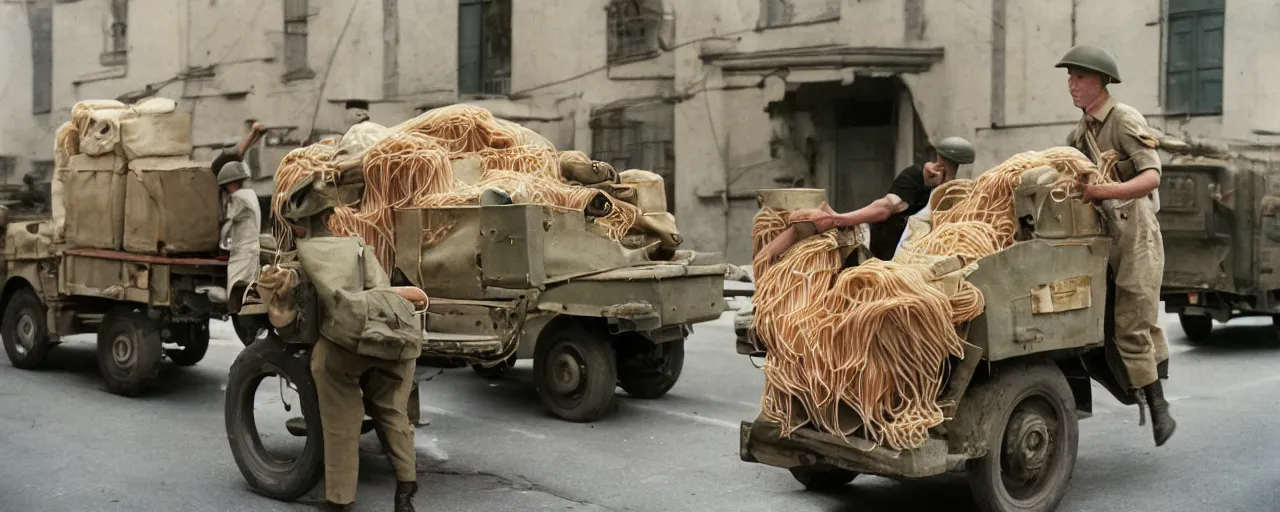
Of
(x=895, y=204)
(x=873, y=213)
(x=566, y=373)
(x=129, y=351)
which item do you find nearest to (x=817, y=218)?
(x=873, y=213)

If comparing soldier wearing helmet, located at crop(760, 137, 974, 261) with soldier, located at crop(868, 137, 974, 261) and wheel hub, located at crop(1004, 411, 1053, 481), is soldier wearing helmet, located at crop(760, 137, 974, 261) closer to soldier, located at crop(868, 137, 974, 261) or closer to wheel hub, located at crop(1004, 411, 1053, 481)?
soldier, located at crop(868, 137, 974, 261)

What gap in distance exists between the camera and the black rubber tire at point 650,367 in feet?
29.3

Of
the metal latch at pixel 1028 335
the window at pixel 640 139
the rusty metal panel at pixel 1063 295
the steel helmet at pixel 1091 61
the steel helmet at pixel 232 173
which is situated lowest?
the metal latch at pixel 1028 335

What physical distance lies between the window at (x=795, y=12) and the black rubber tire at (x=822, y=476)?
376 inches

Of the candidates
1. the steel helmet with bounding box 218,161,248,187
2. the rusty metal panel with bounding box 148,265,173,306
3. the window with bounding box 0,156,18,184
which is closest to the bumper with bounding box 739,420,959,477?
the steel helmet with bounding box 218,161,248,187

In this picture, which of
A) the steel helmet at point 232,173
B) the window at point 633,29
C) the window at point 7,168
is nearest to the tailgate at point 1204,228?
A: the window at point 633,29

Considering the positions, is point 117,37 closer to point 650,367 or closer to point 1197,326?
point 650,367

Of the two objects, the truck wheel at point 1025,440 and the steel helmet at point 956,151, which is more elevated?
the steel helmet at point 956,151

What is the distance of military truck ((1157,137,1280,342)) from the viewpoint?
10.6 m

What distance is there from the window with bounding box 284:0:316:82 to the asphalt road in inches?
254

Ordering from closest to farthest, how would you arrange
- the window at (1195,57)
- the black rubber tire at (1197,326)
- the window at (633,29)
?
the black rubber tire at (1197,326)
the window at (1195,57)
the window at (633,29)

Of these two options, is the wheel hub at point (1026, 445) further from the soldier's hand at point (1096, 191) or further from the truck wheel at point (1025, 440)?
the soldier's hand at point (1096, 191)

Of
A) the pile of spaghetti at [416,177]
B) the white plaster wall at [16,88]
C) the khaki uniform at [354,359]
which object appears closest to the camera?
the khaki uniform at [354,359]

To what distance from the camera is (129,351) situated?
893 cm
